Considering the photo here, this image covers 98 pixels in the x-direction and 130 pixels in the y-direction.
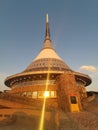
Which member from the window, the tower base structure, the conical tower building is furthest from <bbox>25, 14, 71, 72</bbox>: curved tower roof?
the window

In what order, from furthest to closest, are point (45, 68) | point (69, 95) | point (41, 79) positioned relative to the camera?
point (45, 68), point (41, 79), point (69, 95)

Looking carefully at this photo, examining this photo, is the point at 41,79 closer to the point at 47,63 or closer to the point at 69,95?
the point at 47,63

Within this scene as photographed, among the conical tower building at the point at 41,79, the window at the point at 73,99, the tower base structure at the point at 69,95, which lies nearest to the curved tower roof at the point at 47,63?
the conical tower building at the point at 41,79

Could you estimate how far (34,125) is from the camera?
12.1 metres

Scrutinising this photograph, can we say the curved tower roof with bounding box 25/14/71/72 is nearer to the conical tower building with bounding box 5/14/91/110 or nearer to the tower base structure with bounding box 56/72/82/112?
the conical tower building with bounding box 5/14/91/110

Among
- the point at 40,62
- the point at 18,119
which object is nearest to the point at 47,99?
the point at 40,62

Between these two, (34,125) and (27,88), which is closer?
(34,125)

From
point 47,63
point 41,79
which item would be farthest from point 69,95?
point 47,63

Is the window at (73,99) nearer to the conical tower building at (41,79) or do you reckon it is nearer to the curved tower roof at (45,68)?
the conical tower building at (41,79)

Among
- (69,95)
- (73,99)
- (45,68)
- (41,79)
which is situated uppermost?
(45,68)

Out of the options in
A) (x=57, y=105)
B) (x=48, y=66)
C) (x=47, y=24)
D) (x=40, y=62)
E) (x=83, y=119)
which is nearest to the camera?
(x=83, y=119)

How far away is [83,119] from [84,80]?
2136 centimetres

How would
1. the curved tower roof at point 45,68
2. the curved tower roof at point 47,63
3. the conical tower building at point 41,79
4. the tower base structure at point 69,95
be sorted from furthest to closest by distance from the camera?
the curved tower roof at point 47,63, the curved tower roof at point 45,68, the conical tower building at point 41,79, the tower base structure at point 69,95

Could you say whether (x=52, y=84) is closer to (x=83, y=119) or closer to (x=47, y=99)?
(x=47, y=99)
